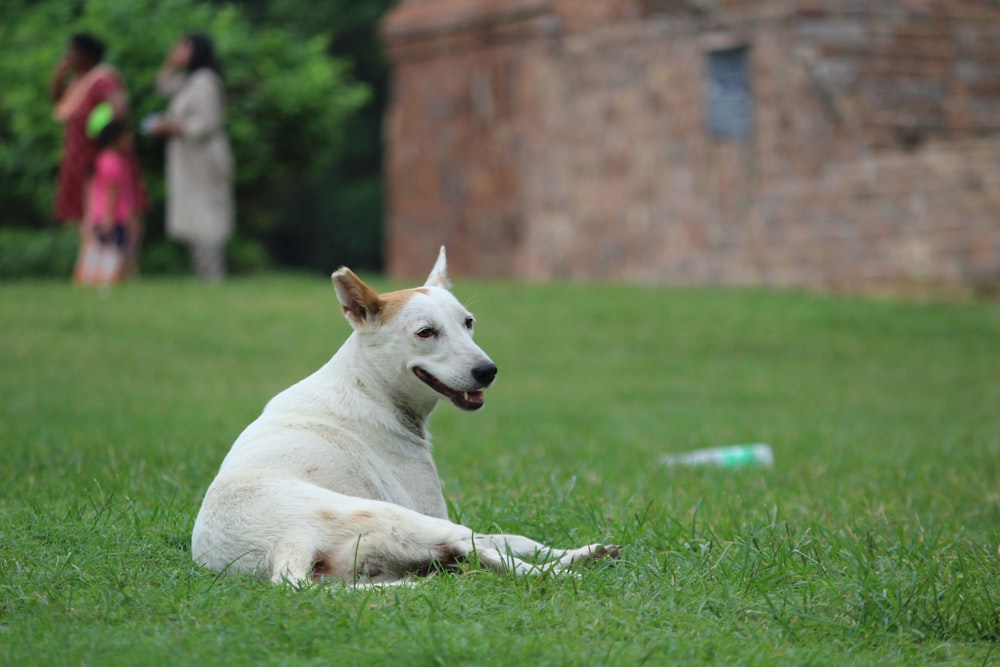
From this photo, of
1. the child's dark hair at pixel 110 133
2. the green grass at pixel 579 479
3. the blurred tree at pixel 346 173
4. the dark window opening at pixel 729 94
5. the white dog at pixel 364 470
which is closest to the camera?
the green grass at pixel 579 479

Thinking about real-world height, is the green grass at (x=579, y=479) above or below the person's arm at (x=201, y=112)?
below

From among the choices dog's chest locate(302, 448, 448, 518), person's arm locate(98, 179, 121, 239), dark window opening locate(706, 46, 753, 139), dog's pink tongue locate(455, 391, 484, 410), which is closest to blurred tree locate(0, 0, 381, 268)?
person's arm locate(98, 179, 121, 239)

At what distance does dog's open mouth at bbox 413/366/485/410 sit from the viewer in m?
5.26

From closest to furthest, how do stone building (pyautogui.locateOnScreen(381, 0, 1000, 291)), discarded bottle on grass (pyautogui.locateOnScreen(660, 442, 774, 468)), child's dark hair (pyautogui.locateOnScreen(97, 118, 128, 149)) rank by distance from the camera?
discarded bottle on grass (pyautogui.locateOnScreen(660, 442, 774, 468)), child's dark hair (pyautogui.locateOnScreen(97, 118, 128, 149)), stone building (pyautogui.locateOnScreen(381, 0, 1000, 291))

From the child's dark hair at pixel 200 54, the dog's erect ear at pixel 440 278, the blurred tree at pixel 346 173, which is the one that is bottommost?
the blurred tree at pixel 346 173

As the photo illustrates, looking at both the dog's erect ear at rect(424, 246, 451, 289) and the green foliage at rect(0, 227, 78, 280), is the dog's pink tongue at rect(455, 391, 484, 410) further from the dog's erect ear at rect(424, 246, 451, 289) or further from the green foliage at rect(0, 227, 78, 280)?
the green foliage at rect(0, 227, 78, 280)

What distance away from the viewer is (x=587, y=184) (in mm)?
23438

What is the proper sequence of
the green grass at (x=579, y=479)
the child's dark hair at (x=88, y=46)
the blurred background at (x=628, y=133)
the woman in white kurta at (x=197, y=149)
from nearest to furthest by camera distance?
1. the green grass at (x=579, y=479)
2. the child's dark hair at (x=88, y=46)
3. the woman in white kurta at (x=197, y=149)
4. the blurred background at (x=628, y=133)

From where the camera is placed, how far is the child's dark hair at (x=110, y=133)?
1809cm

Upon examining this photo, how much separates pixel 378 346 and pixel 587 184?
1826 centimetres

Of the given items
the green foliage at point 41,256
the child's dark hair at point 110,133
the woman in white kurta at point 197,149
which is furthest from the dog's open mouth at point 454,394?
the green foliage at point 41,256

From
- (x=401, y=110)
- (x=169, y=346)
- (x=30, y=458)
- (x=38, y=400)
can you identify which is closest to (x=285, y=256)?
(x=401, y=110)

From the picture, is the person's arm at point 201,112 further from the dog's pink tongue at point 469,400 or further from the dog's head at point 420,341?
the dog's pink tongue at point 469,400

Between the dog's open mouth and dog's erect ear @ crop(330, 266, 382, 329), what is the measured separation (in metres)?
0.26
